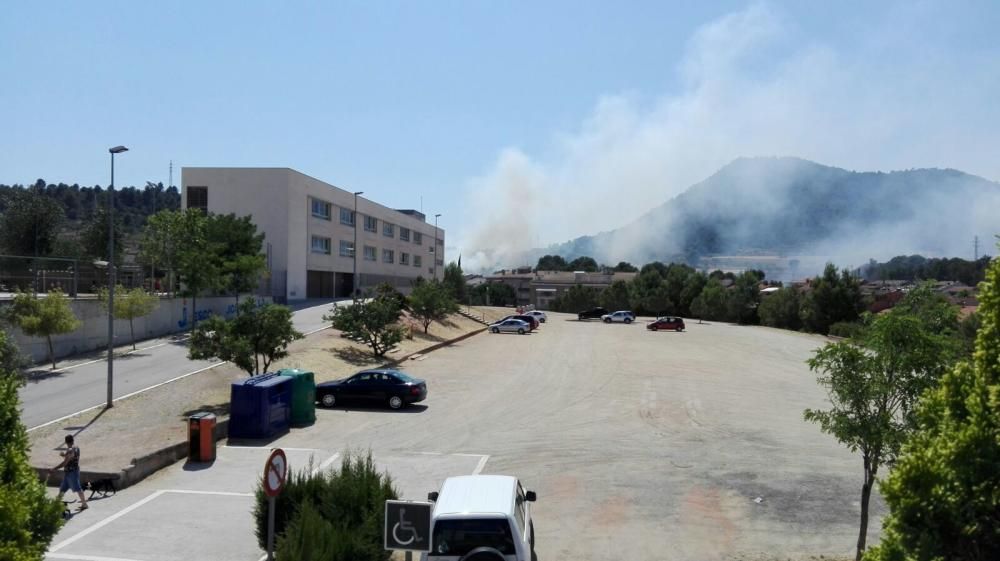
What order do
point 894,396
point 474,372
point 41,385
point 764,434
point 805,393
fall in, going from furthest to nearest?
point 474,372 → point 805,393 → point 41,385 → point 764,434 → point 894,396

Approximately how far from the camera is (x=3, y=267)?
29.8 m

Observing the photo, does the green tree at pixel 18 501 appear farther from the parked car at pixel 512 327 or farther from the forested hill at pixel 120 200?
the forested hill at pixel 120 200

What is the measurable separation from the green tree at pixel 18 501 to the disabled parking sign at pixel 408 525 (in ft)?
10.6

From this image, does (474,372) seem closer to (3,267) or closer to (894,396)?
(3,267)

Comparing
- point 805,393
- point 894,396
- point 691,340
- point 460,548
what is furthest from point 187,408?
point 691,340

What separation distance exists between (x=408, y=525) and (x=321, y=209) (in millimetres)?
60962

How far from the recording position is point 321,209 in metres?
66.1

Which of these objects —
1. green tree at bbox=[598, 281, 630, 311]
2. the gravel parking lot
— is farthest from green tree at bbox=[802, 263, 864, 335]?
the gravel parking lot

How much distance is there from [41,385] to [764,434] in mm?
23656

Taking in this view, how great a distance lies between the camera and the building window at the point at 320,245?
6475cm

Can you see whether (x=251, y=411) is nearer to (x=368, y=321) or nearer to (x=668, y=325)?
(x=368, y=321)

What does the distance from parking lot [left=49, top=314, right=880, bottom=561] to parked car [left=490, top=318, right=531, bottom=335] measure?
27.3 m

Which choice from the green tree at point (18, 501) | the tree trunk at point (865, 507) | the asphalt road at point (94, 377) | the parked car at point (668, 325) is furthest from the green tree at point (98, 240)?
the tree trunk at point (865, 507)

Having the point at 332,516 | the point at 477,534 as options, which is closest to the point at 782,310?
the point at 332,516
